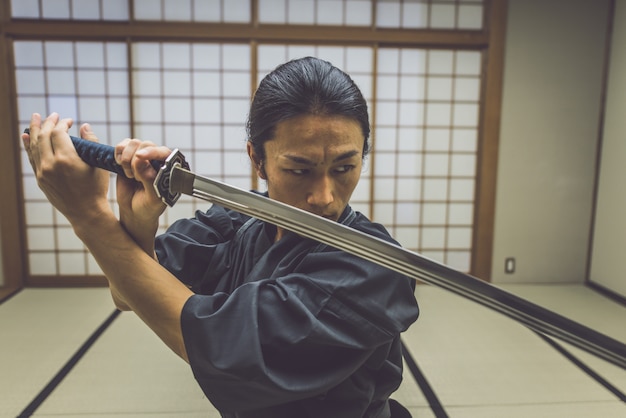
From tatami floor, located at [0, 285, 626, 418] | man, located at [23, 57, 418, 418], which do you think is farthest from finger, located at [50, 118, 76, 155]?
tatami floor, located at [0, 285, 626, 418]

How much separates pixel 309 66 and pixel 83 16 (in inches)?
153

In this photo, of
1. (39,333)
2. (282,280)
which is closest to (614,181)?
(282,280)

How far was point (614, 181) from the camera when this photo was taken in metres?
4.01

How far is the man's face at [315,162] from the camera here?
0.82 metres

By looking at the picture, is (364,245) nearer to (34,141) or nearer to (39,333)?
(34,141)

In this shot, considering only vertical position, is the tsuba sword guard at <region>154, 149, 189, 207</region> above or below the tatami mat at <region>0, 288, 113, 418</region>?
above

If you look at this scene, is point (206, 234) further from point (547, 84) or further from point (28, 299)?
point (547, 84)

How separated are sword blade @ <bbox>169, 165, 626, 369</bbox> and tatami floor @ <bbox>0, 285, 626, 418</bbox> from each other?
1.57m

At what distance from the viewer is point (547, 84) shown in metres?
4.15

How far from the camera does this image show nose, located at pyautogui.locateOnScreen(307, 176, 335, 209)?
0.86 m

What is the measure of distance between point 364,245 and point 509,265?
407cm

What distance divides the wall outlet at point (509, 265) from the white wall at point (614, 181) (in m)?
0.76

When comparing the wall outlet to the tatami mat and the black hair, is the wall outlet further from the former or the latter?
the black hair

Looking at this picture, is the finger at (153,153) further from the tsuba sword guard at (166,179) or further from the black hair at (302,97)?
the black hair at (302,97)
